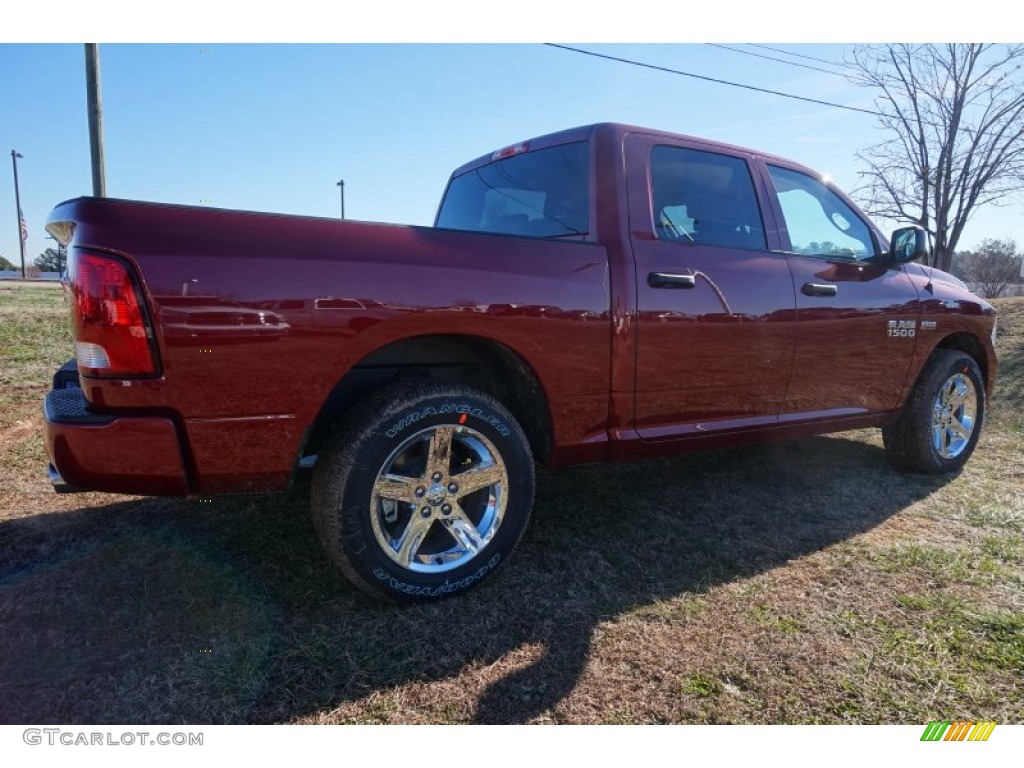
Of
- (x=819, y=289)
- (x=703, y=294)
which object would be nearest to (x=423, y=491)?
(x=703, y=294)

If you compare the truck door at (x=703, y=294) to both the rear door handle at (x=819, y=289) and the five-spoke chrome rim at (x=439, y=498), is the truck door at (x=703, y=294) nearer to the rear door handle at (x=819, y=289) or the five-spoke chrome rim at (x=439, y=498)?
the rear door handle at (x=819, y=289)

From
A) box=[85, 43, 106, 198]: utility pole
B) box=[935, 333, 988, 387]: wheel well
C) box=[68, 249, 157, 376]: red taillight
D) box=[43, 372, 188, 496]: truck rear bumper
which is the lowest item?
box=[43, 372, 188, 496]: truck rear bumper

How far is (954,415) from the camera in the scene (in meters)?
4.34

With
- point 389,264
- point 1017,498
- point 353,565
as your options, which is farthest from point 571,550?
point 1017,498

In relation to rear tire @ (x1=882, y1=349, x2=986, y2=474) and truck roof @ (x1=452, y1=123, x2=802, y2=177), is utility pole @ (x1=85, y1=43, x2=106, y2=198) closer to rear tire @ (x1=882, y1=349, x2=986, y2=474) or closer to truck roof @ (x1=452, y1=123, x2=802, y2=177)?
truck roof @ (x1=452, y1=123, x2=802, y2=177)

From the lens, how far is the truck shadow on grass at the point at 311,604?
1889 mm

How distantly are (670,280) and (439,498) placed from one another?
1.36 m

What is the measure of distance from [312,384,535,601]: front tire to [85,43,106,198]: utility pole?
6295 mm

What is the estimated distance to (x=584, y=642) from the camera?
2.21 metres

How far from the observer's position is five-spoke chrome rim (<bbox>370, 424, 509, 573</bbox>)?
234cm

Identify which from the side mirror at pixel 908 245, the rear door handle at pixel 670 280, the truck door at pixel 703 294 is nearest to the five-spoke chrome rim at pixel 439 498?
the truck door at pixel 703 294

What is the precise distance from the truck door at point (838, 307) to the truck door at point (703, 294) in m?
0.15

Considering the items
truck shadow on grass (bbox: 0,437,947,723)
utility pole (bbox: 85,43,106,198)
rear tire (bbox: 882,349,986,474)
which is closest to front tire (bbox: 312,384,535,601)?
truck shadow on grass (bbox: 0,437,947,723)

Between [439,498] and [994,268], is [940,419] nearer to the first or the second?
[439,498]
